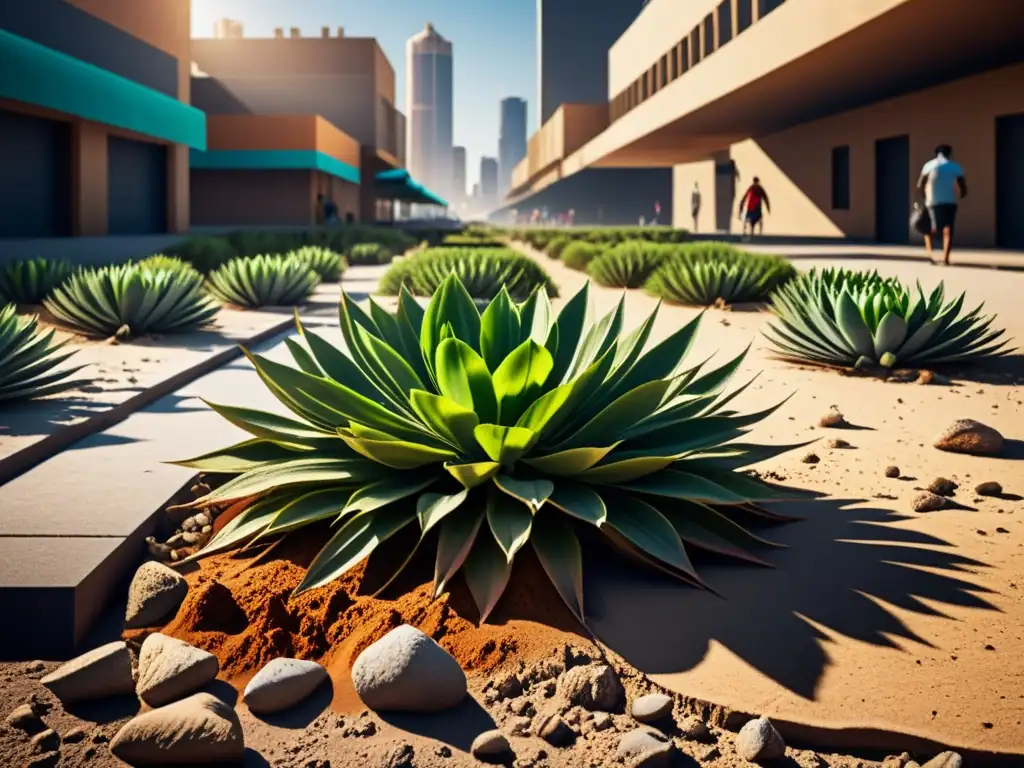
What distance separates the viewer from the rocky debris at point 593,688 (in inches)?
111

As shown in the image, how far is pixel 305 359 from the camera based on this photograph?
15.1 ft

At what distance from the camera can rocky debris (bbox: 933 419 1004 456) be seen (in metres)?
5.45

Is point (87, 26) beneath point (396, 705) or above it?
above

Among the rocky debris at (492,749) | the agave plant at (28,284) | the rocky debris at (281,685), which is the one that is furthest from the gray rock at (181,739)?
the agave plant at (28,284)

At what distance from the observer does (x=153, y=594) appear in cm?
348

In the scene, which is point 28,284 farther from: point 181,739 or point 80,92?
point 80,92

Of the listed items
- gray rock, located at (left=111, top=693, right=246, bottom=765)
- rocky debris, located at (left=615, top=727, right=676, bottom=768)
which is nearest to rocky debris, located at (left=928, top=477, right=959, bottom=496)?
rocky debris, located at (left=615, top=727, right=676, bottom=768)

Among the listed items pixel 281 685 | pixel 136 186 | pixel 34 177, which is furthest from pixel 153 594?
pixel 136 186

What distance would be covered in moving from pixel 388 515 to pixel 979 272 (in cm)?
1380

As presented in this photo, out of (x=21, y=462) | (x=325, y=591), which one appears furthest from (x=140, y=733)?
(x=21, y=462)

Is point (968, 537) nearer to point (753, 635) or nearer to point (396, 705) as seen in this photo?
point (753, 635)

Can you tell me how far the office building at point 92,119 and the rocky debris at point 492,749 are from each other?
19979 millimetres

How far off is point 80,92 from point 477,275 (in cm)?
1341

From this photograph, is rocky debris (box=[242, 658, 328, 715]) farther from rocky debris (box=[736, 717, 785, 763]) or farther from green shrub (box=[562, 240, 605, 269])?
green shrub (box=[562, 240, 605, 269])
